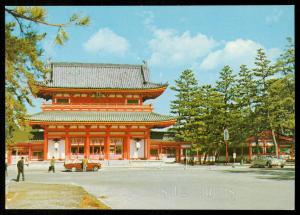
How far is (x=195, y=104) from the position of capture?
42719 mm

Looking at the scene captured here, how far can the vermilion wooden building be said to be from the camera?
133 feet

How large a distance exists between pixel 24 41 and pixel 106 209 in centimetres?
579

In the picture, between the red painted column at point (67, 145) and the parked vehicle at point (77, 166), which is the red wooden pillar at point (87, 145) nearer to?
the red painted column at point (67, 145)

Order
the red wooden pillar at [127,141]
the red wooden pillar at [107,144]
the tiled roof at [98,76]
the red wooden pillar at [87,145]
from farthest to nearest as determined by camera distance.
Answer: the tiled roof at [98,76], the red wooden pillar at [127,141], the red wooden pillar at [107,144], the red wooden pillar at [87,145]

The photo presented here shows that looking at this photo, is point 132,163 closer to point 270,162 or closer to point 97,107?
Answer: point 97,107

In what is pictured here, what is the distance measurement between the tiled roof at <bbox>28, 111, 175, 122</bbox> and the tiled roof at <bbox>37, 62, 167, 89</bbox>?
121 inches

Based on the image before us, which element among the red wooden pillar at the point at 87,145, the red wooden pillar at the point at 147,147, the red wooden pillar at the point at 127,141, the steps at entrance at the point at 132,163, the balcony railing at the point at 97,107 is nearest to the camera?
the steps at entrance at the point at 132,163

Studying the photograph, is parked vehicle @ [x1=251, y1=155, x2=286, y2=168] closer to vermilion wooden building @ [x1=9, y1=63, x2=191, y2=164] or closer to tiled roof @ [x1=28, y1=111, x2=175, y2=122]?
vermilion wooden building @ [x1=9, y1=63, x2=191, y2=164]

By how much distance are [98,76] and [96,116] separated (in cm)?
605

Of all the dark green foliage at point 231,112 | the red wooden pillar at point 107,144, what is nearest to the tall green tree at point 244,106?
the dark green foliage at point 231,112

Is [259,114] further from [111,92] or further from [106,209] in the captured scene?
[106,209]

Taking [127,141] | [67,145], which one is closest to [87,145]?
[67,145]

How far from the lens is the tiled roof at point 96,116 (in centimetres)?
3966
